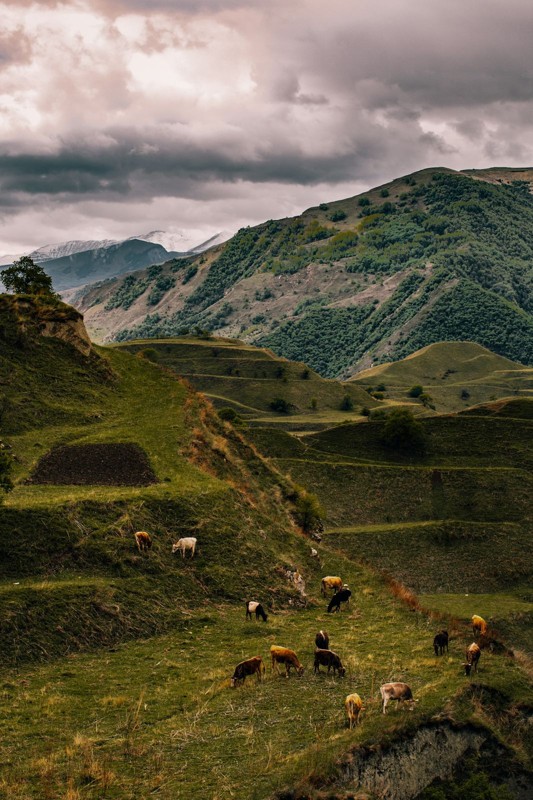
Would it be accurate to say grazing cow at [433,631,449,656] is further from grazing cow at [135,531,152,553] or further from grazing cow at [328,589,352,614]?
grazing cow at [135,531,152,553]

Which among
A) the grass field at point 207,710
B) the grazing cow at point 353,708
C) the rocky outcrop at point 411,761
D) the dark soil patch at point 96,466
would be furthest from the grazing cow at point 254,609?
the dark soil patch at point 96,466

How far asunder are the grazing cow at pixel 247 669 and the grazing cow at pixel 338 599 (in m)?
12.0

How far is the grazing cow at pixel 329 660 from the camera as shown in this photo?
95.1ft

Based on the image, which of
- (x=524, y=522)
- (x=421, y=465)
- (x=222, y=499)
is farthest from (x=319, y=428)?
(x=222, y=499)

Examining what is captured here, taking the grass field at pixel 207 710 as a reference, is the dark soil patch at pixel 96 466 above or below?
above

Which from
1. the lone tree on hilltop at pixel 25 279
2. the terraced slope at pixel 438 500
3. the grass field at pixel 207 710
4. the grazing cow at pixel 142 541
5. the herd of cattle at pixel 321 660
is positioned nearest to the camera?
the grass field at pixel 207 710

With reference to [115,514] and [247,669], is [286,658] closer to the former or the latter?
[247,669]

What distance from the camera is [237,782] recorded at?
20797 millimetres

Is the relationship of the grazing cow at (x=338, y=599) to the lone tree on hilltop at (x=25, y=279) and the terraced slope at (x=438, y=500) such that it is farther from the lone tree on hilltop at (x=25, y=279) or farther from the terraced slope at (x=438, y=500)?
the lone tree on hilltop at (x=25, y=279)

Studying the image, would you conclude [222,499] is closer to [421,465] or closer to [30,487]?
[30,487]

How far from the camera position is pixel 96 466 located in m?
47.7

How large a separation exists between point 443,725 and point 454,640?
9.21m

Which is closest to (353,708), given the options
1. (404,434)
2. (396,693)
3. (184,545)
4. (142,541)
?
(396,693)

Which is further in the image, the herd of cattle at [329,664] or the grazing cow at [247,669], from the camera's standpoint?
the grazing cow at [247,669]
